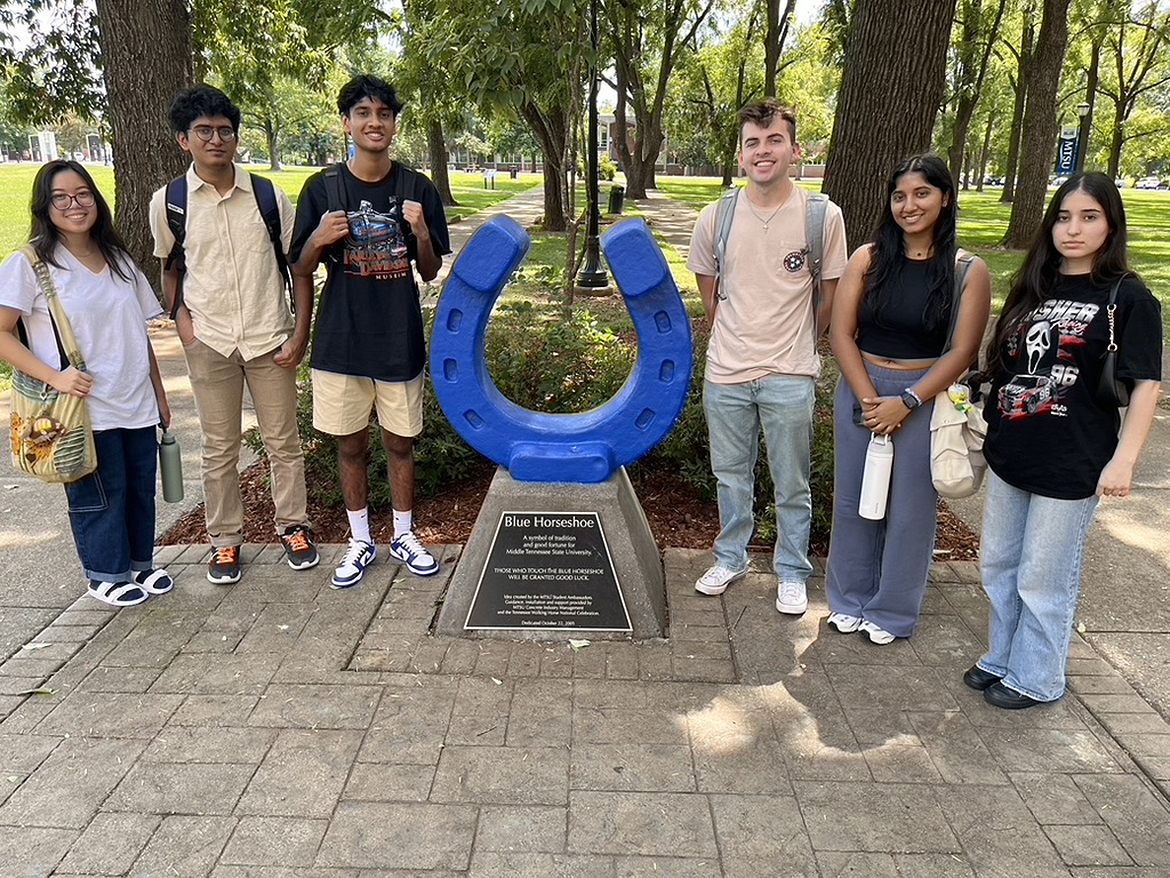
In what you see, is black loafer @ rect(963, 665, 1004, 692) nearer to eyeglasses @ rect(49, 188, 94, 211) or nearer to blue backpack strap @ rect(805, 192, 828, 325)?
blue backpack strap @ rect(805, 192, 828, 325)

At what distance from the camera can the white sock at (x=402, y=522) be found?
3932mm

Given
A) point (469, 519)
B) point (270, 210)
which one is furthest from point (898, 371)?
point (270, 210)

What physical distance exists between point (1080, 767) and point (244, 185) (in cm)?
361

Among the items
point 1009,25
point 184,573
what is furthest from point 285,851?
point 1009,25

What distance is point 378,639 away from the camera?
11.0ft

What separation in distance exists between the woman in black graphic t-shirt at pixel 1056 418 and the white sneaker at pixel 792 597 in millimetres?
753

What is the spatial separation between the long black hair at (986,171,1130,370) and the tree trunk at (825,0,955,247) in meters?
3.63

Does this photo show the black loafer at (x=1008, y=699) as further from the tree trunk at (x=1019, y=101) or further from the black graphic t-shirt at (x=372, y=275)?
the tree trunk at (x=1019, y=101)

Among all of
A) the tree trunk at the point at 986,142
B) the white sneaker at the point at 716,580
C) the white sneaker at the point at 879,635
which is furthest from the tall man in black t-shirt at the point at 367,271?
the tree trunk at the point at 986,142

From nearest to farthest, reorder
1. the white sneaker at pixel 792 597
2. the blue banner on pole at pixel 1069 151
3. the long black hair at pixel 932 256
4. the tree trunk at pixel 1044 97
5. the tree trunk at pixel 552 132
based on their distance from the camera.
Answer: the long black hair at pixel 932 256
the white sneaker at pixel 792 597
the tree trunk at pixel 552 132
the blue banner on pole at pixel 1069 151
the tree trunk at pixel 1044 97

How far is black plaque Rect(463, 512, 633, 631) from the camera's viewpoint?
11.1ft

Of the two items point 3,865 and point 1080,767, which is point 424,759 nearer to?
point 3,865

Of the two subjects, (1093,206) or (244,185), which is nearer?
(1093,206)

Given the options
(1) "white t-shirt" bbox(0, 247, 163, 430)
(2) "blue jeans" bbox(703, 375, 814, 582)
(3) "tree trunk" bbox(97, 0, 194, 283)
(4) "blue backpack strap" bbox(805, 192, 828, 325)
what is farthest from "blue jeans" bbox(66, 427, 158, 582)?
(3) "tree trunk" bbox(97, 0, 194, 283)
